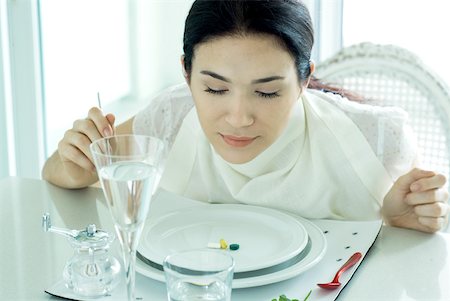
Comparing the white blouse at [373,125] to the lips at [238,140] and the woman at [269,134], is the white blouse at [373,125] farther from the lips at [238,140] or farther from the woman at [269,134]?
the lips at [238,140]

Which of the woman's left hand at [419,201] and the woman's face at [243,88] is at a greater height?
the woman's face at [243,88]

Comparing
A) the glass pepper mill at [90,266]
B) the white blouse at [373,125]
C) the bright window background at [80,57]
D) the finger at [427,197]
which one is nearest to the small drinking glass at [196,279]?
the glass pepper mill at [90,266]

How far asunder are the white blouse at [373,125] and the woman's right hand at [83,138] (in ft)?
0.71

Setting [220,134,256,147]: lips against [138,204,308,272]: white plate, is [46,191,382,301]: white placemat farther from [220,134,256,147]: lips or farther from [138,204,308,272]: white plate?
[220,134,256,147]: lips

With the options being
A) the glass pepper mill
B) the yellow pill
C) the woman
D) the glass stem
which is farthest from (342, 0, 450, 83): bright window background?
the glass stem

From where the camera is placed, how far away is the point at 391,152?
1442mm

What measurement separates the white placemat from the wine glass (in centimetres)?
15

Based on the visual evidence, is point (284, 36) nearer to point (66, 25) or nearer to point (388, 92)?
point (388, 92)

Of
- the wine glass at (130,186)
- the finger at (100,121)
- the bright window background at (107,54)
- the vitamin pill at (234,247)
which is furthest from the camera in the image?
the bright window background at (107,54)

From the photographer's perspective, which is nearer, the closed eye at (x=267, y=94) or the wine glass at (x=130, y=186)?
the wine glass at (x=130, y=186)

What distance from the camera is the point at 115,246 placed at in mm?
1156

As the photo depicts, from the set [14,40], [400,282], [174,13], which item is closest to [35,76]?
[14,40]

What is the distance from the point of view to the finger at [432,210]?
1210 mm

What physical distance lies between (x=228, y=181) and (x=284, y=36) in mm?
372
